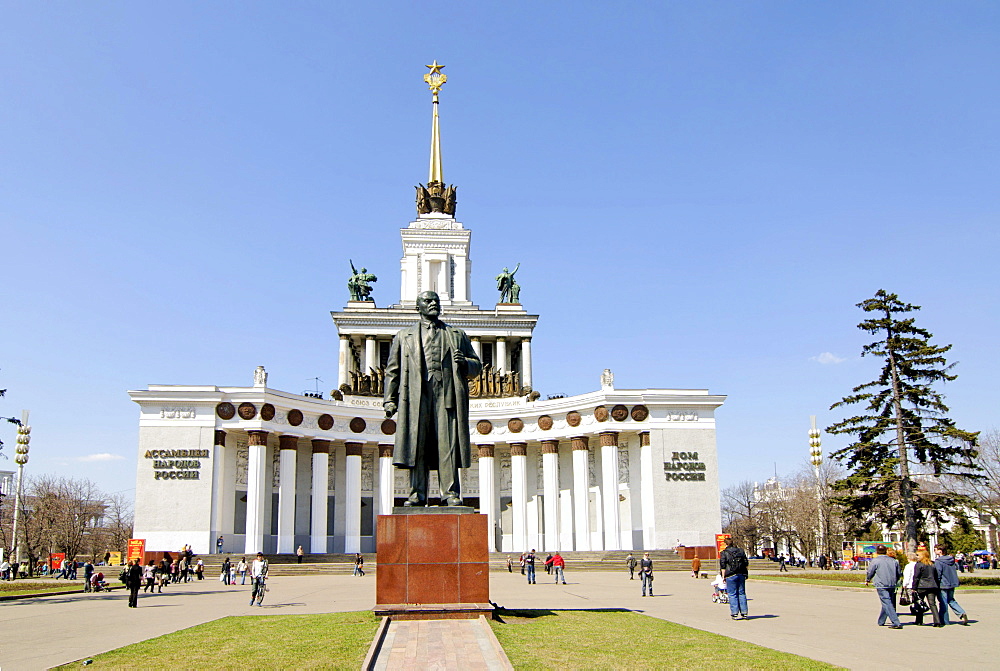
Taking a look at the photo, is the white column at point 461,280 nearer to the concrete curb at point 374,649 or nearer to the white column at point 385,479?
the white column at point 385,479

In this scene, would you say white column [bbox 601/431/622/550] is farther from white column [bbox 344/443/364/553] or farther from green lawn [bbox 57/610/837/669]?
green lawn [bbox 57/610/837/669]

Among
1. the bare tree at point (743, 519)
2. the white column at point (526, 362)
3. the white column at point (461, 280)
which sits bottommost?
the bare tree at point (743, 519)

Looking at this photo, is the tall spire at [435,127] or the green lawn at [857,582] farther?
the tall spire at [435,127]

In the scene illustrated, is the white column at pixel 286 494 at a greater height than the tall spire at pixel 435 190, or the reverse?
the tall spire at pixel 435 190

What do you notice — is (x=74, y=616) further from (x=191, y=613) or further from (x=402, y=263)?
(x=402, y=263)

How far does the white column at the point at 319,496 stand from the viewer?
47156 mm

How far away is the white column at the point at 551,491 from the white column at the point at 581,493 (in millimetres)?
1231

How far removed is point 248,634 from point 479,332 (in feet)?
156

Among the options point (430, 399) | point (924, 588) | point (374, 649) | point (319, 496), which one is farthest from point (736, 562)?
point (319, 496)

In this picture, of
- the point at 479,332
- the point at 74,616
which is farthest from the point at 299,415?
the point at 74,616

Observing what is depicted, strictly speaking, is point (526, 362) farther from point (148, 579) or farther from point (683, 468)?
point (148, 579)

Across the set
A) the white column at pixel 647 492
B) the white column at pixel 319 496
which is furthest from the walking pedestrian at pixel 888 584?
the white column at pixel 319 496

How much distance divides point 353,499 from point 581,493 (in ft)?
45.6

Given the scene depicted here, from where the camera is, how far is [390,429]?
5119 cm
